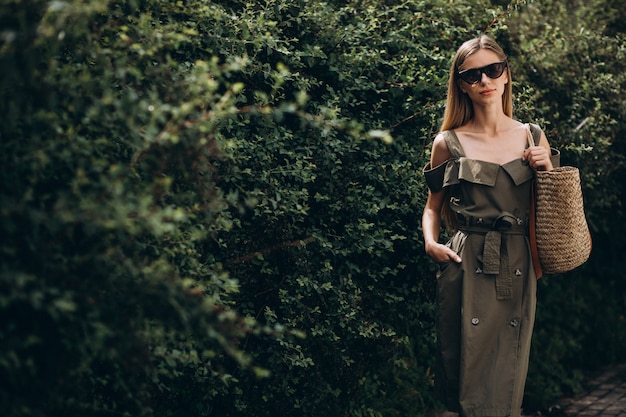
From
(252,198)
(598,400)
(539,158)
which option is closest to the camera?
(252,198)

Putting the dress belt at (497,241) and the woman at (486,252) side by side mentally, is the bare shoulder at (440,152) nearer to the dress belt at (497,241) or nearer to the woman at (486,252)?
the woman at (486,252)

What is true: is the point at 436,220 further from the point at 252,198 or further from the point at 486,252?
the point at 252,198

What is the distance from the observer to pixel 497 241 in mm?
4203

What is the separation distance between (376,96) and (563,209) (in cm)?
144

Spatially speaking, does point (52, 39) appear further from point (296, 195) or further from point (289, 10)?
point (289, 10)

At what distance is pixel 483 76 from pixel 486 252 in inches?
32.7

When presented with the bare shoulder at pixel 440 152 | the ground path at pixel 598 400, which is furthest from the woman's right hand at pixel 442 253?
the ground path at pixel 598 400

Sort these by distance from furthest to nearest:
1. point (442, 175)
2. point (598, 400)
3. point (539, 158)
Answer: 1. point (598, 400)
2. point (442, 175)
3. point (539, 158)

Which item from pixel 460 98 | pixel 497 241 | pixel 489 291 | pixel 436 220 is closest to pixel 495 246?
pixel 497 241

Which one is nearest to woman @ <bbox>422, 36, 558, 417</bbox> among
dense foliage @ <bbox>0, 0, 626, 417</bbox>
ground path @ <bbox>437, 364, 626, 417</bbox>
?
dense foliage @ <bbox>0, 0, 626, 417</bbox>

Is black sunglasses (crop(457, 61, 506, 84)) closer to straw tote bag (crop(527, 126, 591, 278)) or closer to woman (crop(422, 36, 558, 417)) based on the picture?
woman (crop(422, 36, 558, 417))

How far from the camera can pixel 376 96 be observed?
5.16 metres

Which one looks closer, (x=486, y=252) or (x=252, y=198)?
(x=252, y=198)

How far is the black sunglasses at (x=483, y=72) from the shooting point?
4262mm
